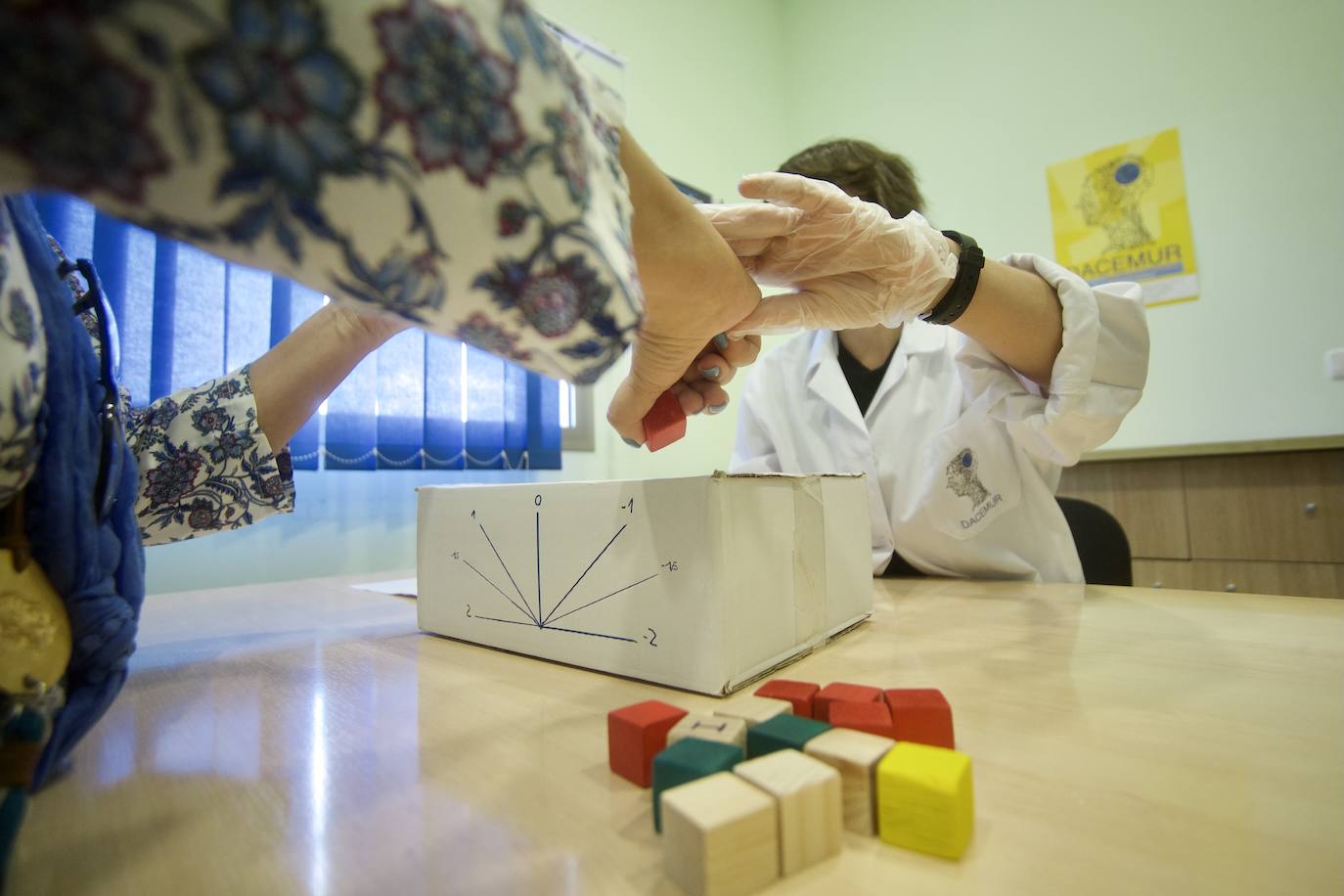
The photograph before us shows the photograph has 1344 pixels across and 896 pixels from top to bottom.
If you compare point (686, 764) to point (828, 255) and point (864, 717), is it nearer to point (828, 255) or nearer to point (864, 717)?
point (864, 717)

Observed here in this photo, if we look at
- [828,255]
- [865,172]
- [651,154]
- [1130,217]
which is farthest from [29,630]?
[1130,217]

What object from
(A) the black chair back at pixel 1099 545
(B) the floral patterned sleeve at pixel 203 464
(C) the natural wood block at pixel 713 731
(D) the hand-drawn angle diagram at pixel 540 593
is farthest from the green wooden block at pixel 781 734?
(A) the black chair back at pixel 1099 545

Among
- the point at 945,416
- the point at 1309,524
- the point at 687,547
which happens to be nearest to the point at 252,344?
the point at 687,547

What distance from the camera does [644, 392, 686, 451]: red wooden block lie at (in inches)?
22.7

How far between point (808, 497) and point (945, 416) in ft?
2.11

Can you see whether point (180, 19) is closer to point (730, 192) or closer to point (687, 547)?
point (687, 547)

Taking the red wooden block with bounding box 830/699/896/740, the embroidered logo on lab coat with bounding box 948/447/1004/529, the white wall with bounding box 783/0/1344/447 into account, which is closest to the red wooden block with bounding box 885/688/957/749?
the red wooden block with bounding box 830/699/896/740

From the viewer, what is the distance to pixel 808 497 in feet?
1.45

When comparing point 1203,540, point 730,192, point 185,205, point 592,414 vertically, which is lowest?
point 1203,540

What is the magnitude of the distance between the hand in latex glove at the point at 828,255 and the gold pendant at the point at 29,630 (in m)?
0.41

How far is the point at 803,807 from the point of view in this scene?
0.67ft

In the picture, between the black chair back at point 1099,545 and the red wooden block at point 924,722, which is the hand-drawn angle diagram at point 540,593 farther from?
the black chair back at point 1099,545

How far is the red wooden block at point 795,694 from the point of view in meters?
0.30

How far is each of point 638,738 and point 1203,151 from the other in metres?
2.12
